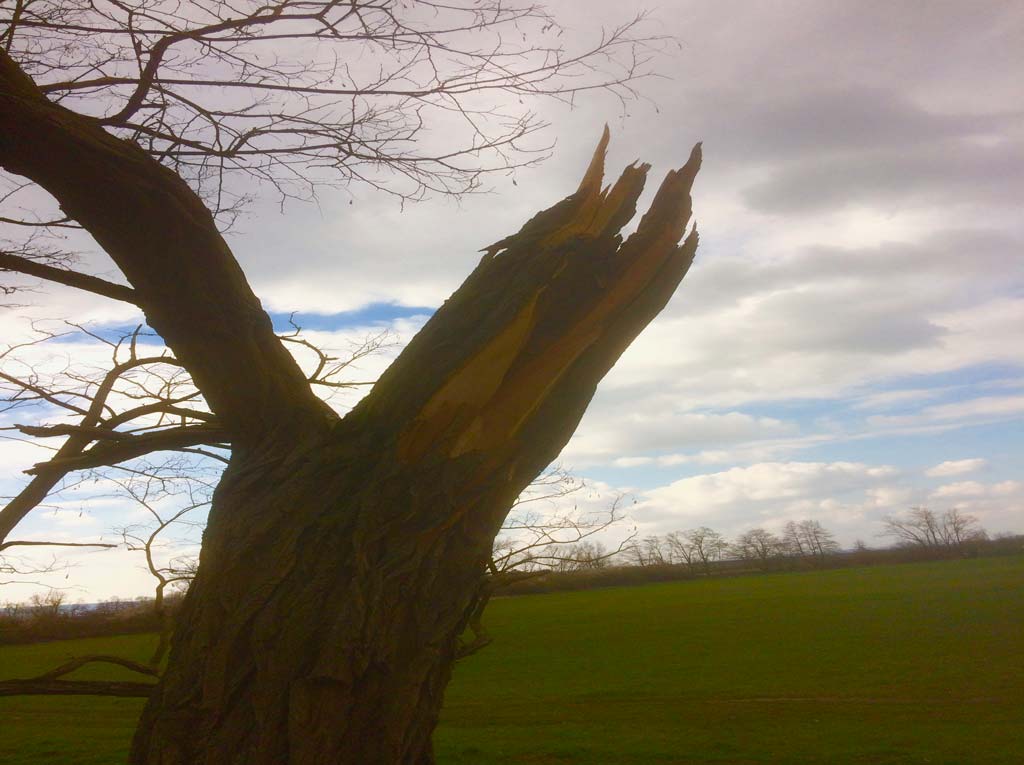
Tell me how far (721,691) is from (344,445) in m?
26.0

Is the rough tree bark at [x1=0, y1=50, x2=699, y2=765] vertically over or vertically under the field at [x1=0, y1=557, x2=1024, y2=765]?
over

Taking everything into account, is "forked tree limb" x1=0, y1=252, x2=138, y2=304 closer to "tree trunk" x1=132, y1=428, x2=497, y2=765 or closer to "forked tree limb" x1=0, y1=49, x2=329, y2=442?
"forked tree limb" x1=0, y1=49, x2=329, y2=442

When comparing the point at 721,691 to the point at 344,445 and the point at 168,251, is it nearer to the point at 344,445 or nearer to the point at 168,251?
the point at 344,445

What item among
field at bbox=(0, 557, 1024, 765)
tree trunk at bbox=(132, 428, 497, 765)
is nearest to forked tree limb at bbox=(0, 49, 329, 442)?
tree trunk at bbox=(132, 428, 497, 765)

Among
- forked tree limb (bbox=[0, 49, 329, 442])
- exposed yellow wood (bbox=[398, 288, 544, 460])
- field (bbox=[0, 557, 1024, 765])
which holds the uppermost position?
forked tree limb (bbox=[0, 49, 329, 442])

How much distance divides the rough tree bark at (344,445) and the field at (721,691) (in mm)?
4113

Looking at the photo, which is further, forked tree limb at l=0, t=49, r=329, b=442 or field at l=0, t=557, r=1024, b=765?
field at l=0, t=557, r=1024, b=765

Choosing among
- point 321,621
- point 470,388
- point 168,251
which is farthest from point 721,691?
point 168,251

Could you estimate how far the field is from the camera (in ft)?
53.8

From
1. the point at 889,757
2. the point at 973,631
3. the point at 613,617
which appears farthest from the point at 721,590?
the point at 889,757

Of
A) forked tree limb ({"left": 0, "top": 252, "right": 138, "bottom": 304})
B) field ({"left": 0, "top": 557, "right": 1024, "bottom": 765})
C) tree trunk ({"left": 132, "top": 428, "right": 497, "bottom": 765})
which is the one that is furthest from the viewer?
field ({"left": 0, "top": 557, "right": 1024, "bottom": 765})

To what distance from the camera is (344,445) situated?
8.44 feet

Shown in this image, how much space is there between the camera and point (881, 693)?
24375 mm

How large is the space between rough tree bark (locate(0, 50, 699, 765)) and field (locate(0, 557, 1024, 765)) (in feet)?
13.5
